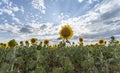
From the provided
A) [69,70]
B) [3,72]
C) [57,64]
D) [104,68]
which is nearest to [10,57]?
[3,72]

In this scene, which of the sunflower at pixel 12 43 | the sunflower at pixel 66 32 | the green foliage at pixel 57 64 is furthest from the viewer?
the sunflower at pixel 66 32

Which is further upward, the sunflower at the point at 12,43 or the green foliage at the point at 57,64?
the sunflower at the point at 12,43

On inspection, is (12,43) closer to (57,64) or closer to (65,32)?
(57,64)

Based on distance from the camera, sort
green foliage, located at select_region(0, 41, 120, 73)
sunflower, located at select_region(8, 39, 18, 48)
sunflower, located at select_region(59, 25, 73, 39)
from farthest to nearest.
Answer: sunflower, located at select_region(59, 25, 73, 39) → sunflower, located at select_region(8, 39, 18, 48) → green foliage, located at select_region(0, 41, 120, 73)

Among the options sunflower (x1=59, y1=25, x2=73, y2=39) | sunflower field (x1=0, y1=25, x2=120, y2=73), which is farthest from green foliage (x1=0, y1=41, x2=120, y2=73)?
sunflower (x1=59, y1=25, x2=73, y2=39)

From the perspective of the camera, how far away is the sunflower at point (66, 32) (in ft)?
24.1

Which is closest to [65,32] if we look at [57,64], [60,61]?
[57,64]

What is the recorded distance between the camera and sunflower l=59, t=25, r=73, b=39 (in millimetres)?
7357

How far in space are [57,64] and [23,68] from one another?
119 centimetres

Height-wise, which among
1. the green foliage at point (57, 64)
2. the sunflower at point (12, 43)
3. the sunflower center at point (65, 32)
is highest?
the sunflower center at point (65, 32)

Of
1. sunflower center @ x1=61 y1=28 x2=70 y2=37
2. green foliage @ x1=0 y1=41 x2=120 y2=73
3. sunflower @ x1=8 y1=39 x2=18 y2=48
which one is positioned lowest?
green foliage @ x1=0 y1=41 x2=120 y2=73

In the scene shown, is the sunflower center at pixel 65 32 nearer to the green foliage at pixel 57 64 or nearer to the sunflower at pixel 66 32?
the sunflower at pixel 66 32

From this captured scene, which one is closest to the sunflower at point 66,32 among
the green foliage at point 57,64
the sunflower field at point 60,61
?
the sunflower field at point 60,61

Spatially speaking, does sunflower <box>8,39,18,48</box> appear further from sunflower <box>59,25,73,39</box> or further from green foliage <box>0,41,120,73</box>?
sunflower <box>59,25,73,39</box>
